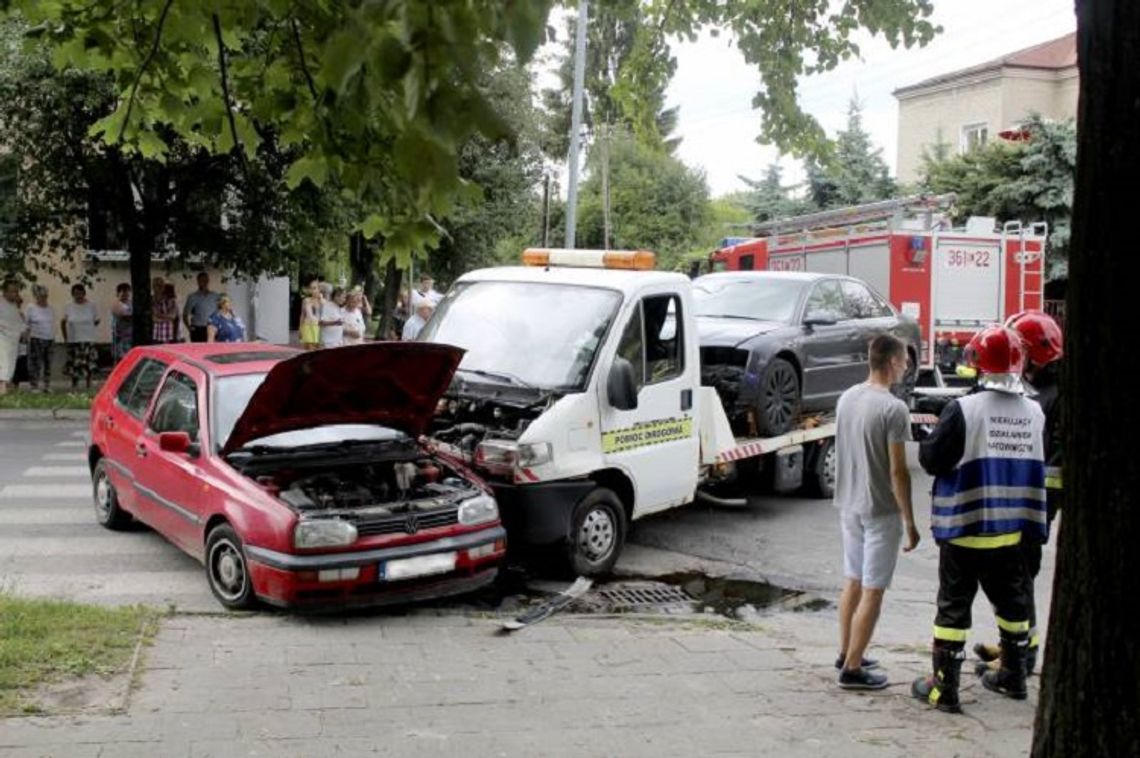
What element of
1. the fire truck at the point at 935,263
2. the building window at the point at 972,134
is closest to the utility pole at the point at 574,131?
the fire truck at the point at 935,263

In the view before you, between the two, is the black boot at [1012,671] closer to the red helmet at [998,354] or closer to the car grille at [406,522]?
the red helmet at [998,354]

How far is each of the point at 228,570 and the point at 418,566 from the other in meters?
1.21

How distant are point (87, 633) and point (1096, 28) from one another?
540 cm

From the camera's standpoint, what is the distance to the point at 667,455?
28.7 ft

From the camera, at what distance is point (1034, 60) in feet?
A: 120

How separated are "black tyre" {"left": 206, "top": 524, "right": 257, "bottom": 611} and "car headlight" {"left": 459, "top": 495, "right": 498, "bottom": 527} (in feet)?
4.32

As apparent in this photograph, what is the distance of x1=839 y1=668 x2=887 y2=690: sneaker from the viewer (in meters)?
5.55

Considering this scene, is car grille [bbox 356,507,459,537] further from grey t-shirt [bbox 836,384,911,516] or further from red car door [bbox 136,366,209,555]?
grey t-shirt [bbox 836,384,911,516]

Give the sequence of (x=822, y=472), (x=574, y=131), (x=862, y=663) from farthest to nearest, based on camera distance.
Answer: (x=574, y=131)
(x=822, y=472)
(x=862, y=663)

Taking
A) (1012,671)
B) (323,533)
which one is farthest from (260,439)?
(1012,671)

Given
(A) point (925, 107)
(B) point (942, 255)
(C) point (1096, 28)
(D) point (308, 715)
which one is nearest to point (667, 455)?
(D) point (308, 715)

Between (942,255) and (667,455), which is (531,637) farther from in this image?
(942,255)

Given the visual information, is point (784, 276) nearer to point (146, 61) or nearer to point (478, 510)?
point (478, 510)

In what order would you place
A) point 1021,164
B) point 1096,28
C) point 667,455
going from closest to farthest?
1. point 1096,28
2. point 667,455
3. point 1021,164
